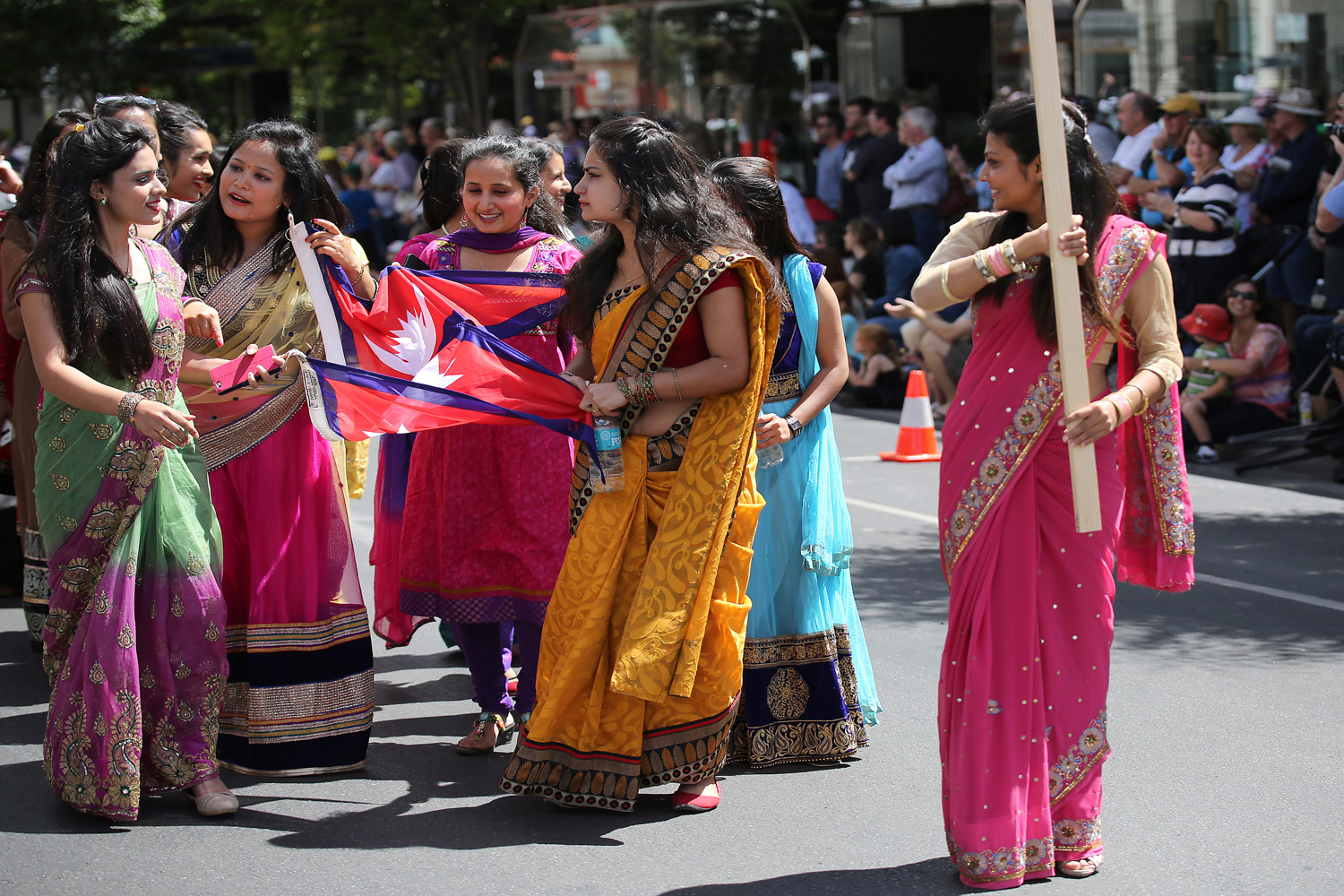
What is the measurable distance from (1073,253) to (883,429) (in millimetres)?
8143

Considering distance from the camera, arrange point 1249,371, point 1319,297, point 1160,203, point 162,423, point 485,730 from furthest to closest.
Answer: point 1160,203 < point 1319,297 < point 1249,371 < point 485,730 < point 162,423

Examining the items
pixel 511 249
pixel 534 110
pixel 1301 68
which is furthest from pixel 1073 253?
pixel 534 110

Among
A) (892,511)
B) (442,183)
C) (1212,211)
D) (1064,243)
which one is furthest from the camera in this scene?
(1212,211)

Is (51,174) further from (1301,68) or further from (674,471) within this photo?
(1301,68)

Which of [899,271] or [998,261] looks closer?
[998,261]

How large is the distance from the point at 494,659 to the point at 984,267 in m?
2.18

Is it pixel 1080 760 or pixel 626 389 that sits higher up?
pixel 626 389

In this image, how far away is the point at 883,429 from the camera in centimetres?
1135

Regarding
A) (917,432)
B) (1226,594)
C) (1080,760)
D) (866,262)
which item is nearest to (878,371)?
(866,262)

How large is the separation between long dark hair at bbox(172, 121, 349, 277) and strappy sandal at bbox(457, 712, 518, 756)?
1566mm

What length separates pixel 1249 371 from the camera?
995 centimetres

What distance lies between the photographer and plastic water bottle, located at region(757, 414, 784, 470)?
460 cm

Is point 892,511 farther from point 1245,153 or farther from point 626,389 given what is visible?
point 1245,153

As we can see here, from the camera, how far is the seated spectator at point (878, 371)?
12.2m
